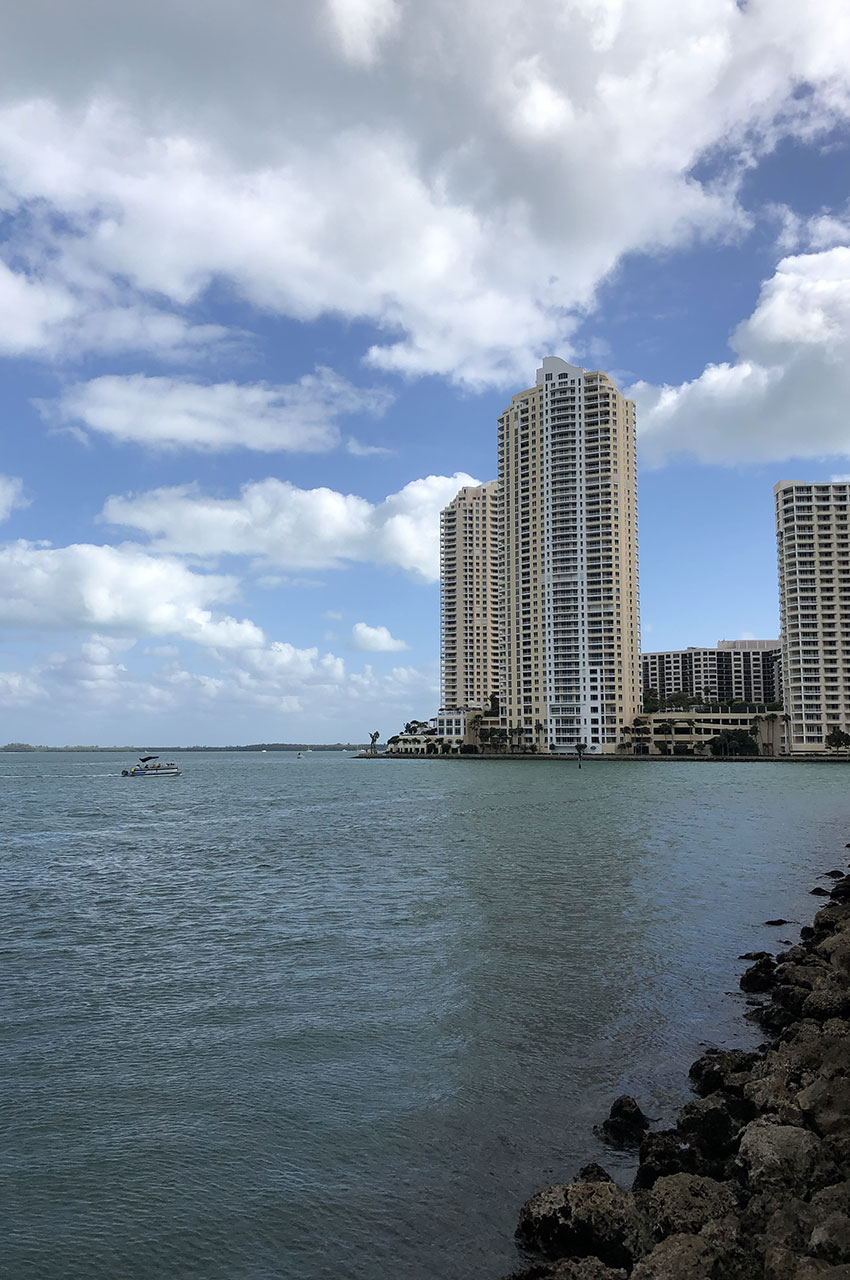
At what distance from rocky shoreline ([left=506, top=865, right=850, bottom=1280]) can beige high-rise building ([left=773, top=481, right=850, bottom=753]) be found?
17433 centimetres

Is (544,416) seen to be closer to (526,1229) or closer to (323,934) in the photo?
(323,934)

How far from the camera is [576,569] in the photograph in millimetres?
184625

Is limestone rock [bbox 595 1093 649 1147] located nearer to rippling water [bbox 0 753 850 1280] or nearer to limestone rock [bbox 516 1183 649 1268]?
rippling water [bbox 0 753 850 1280]

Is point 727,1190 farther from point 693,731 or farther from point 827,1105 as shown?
point 693,731

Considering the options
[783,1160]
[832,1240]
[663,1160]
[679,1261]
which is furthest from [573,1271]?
[783,1160]

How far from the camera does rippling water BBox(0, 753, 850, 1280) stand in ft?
36.0

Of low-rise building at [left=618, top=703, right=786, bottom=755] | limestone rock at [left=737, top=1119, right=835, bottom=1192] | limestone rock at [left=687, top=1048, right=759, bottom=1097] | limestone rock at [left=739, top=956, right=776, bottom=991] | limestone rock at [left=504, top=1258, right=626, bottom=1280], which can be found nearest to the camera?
limestone rock at [left=504, top=1258, right=626, bottom=1280]

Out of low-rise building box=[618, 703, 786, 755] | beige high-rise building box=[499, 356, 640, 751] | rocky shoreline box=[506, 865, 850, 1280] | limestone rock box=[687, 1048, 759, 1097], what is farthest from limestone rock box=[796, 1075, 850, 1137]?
low-rise building box=[618, 703, 786, 755]

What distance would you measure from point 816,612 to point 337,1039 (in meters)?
180

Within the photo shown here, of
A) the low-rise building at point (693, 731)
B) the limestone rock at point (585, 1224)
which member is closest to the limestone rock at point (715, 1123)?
the limestone rock at point (585, 1224)

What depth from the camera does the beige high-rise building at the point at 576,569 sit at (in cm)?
18138

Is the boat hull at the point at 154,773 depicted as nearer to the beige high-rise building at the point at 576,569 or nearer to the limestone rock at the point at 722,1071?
the beige high-rise building at the point at 576,569

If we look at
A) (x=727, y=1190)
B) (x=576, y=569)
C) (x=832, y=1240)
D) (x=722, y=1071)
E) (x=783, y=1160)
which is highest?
(x=576, y=569)

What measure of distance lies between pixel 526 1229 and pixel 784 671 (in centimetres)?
18915
